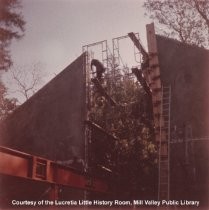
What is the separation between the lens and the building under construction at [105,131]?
10688mm

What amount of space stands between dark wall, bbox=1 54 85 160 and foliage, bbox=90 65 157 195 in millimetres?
1121

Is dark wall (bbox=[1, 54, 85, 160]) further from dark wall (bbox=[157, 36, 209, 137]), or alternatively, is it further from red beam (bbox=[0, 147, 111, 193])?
dark wall (bbox=[157, 36, 209, 137])

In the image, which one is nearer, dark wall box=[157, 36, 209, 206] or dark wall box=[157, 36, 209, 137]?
dark wall box=[157, 36, 209, 206]

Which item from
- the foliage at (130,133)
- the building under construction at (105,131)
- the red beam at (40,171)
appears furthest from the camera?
the foliage at (130,133)

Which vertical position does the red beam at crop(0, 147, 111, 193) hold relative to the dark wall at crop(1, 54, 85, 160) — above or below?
below

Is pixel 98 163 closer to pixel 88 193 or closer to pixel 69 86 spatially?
pixel 88 193

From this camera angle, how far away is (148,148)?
13.0 m

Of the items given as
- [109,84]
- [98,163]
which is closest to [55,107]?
[98,163]

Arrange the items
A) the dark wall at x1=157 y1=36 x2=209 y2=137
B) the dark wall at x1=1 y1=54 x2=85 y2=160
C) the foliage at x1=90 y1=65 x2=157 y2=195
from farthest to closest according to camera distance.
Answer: the dark wall at x1=1 y1=54 x2=85 y2=160
the foliage at x1=90 y1=65 x2=157 y2=195
the dark wall at x1=157 y1=36 x2=209 y2=137

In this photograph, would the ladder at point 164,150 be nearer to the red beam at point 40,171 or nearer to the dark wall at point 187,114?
the dark wall at point 187,114

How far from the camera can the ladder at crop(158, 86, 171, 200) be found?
9816 millimetres

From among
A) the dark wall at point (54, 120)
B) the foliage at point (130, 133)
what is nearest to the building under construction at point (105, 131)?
the dark wall at point (54, 120)

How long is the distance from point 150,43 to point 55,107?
4.48 m

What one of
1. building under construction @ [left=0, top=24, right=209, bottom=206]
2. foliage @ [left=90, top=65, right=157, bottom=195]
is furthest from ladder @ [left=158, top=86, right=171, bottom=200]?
foliage @ [left=90, top=65, right=157, bottom=195]
